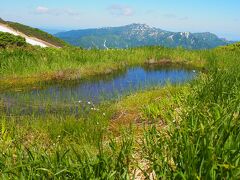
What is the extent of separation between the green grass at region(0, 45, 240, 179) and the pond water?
1.04 meters

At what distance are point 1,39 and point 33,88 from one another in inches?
415

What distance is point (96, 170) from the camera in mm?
5180

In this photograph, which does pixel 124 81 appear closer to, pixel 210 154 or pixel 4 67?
pixel 4 67

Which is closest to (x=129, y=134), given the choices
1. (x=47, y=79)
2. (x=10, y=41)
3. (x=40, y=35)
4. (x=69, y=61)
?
(x=47, y=79)

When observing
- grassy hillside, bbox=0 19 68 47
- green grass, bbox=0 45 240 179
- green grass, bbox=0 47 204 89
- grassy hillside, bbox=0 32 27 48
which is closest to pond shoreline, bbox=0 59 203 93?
green grass, bbox=0 47 204 89

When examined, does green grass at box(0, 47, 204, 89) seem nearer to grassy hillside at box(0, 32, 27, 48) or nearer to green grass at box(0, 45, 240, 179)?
green grass at box(0, 45, 240, 179)

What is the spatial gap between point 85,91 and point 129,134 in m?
11.9

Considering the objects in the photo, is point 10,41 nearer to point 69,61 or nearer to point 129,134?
point 69,61

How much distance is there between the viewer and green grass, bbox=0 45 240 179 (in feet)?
16.0

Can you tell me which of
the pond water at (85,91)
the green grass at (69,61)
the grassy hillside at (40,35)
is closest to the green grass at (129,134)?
the green grass at (69,61)

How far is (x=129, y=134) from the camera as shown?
645cm

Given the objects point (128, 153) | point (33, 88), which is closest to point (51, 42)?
point (33, 88)

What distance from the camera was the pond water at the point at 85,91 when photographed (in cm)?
1378

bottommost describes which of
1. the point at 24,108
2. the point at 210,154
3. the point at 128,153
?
the point at 24,108
